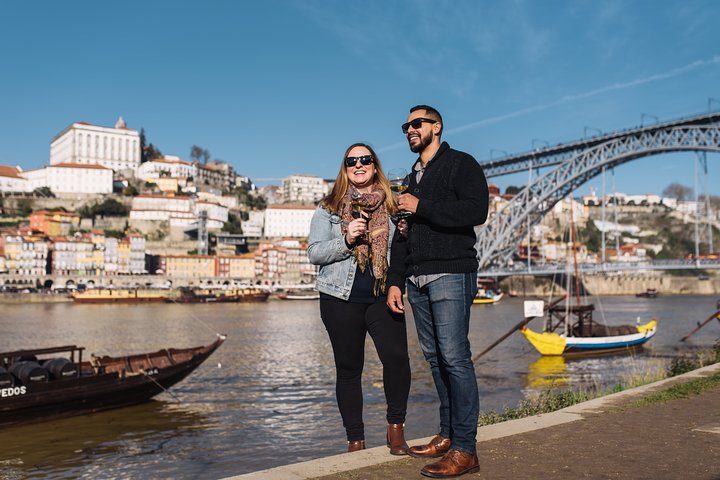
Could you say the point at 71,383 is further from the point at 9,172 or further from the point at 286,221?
the point at 9,172

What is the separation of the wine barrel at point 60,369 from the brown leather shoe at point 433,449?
8222 millimetres

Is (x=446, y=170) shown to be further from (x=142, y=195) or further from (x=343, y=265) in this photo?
(x=142, y=195)

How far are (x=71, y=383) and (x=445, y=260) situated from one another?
8471 millimetres

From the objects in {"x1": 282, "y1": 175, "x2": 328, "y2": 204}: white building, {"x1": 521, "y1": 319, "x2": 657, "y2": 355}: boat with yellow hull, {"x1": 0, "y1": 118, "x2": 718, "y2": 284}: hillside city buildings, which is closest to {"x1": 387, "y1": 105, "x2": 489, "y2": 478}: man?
{"x1": 521, "y1": 319, "x2": 657, "y2": 355}: boat with yellow hull

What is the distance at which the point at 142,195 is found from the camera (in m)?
102

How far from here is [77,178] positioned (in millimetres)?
104375

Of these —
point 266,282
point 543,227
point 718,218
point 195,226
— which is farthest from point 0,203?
point 718,218

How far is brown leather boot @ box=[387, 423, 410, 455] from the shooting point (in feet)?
11.9

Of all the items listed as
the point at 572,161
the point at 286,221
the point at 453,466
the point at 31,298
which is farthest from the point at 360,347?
the point at 286,221

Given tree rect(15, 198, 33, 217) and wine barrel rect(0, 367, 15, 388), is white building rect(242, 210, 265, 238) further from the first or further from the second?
wine barrel rect(0, 367, 15, 388)

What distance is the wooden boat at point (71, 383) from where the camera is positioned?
31.7 feet

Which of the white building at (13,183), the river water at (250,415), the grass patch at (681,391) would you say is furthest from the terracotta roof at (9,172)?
the grass patch at (681,391)

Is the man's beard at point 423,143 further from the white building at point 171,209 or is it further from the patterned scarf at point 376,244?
the white building at point 171,209

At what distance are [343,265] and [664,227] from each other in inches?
5413
